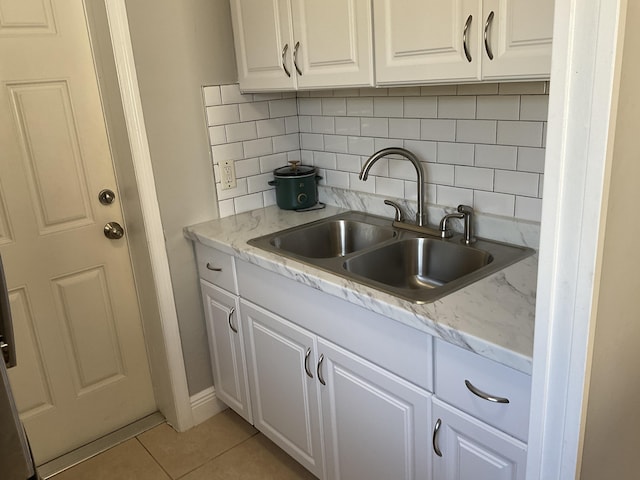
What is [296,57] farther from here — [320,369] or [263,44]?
[320,369]

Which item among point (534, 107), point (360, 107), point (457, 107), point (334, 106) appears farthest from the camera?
point (334, 106)

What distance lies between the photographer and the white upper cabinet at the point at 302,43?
167 cm

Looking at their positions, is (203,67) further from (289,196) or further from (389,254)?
(389,254)

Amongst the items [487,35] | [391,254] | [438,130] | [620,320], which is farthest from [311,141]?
[620,320]

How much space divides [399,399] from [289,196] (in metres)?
1.10

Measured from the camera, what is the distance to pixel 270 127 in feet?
7.82

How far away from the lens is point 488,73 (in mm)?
1365

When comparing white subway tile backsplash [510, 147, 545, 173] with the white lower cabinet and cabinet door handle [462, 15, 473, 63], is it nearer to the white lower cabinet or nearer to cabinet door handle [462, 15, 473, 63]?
cabinet door handle [462, 15, 473, 63]

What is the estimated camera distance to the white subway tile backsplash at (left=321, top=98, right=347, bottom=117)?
223 cm

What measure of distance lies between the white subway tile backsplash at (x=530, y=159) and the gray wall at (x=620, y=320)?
0.80m

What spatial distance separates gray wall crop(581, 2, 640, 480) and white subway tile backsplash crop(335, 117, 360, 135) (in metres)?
1.45

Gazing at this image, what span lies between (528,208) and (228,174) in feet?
4.02

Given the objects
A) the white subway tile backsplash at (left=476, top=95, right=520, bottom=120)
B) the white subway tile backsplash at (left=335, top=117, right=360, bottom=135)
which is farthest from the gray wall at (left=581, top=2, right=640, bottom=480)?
the white subway tile backsplash at (left=335, top=117, right=360, bottom=135)

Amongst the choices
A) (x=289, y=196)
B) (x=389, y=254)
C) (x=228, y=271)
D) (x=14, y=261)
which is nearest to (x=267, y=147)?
(x=289, y=196)
